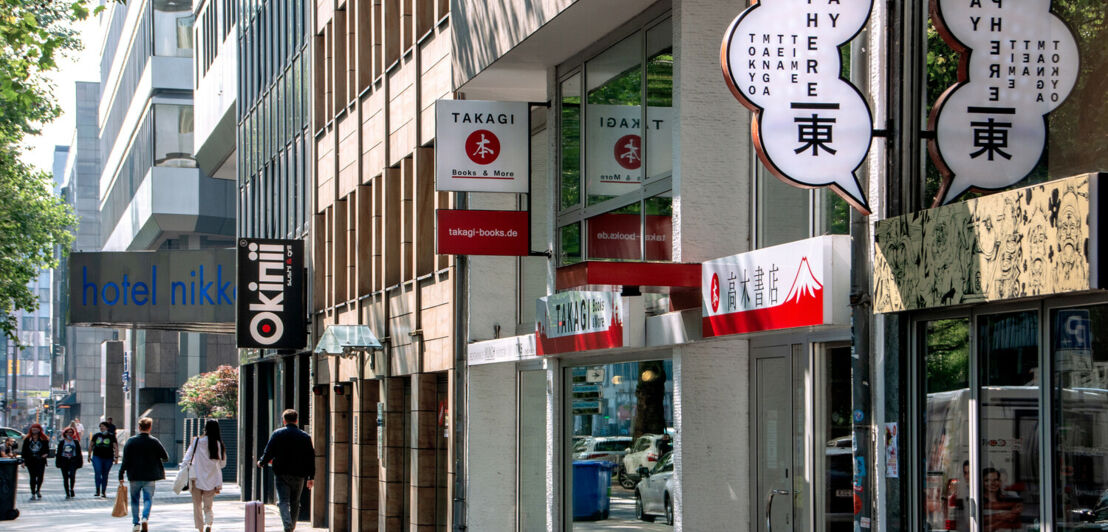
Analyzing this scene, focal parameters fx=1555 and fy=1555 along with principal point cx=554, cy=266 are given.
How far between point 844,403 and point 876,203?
1973 millimetres

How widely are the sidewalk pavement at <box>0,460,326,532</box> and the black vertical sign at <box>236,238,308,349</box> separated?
3524mm

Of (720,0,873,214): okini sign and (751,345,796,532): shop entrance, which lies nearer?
(720,0,873,214): okini sign

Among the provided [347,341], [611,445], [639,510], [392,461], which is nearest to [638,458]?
[639,510]

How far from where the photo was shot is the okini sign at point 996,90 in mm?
9141

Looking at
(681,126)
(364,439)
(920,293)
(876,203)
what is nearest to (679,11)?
(681,126)

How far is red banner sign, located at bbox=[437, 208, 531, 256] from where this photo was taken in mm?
17938

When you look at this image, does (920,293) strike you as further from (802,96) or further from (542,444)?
(542,444)

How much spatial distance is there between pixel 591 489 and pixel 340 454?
12320mm

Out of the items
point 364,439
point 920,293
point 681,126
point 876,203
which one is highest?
point 681,126

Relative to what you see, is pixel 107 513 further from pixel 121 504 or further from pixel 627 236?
pixel 627 236

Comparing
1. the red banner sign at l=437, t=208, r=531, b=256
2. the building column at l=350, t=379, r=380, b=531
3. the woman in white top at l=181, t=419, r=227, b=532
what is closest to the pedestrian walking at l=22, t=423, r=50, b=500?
the building column at l=350, t=379, r=380, b=531

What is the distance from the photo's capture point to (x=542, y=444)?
19.6 m

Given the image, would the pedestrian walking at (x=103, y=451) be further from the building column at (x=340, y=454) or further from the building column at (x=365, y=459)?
the building column at (x=365, y=459)

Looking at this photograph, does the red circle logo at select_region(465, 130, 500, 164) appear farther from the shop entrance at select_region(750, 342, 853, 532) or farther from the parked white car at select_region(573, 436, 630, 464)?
the shop entrance at select_region(750, 342, 853, 532)
